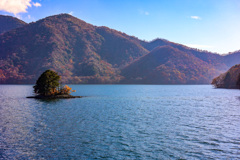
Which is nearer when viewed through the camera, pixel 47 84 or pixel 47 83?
pixel 47 83

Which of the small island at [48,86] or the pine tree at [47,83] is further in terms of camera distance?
the small island at [48,86]

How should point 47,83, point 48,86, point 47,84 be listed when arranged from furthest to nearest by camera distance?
point 48,86
point 47,84
point 47,83

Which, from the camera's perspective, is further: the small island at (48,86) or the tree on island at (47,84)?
the small island at (48,86)

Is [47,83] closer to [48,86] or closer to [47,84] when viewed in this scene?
[47,84]

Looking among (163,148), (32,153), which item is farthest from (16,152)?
(163,148)

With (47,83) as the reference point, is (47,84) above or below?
below

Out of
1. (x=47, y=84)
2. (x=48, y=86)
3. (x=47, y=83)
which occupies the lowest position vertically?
(x=48, y=86)

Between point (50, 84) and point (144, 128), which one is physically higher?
point (50, 84)

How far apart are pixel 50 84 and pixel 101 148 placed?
A: 75.9m

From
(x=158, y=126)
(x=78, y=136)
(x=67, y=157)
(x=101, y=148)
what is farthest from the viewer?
(x=158, y=126)

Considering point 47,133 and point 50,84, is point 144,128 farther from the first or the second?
point 50,84

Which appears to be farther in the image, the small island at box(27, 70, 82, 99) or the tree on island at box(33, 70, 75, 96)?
the small island at box(27, 70, 82, 99)

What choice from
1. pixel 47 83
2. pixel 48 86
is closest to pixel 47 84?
pixel 47 83

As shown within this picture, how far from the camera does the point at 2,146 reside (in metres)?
29.0
